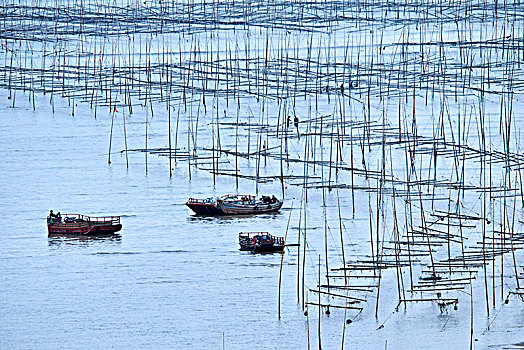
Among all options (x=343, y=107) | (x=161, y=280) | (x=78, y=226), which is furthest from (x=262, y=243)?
(x=343, y=107)

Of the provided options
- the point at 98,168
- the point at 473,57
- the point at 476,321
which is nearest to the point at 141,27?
the point at 473,57

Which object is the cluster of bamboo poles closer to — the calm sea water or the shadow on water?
the calm sea water

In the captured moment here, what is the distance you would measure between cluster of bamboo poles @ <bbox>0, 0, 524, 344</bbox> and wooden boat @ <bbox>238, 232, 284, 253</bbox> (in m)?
1.07

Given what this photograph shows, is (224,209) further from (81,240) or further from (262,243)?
(262,243)

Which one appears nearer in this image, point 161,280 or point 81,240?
point 161,280

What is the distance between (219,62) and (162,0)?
26612 mm

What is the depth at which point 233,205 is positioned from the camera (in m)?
56.8

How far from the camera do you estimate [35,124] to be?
3189 inches

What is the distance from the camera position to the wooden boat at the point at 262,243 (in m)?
49.5

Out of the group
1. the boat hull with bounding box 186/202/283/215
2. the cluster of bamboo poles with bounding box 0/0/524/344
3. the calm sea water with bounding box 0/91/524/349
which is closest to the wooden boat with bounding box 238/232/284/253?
the calm sea water with bounding box 0/91/524/349

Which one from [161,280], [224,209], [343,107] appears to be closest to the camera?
[161,280]

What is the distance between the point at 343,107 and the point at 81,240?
26.6 m

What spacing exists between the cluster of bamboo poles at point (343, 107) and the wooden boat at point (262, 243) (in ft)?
3.53

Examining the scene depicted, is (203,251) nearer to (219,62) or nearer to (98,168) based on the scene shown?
(98,168)
